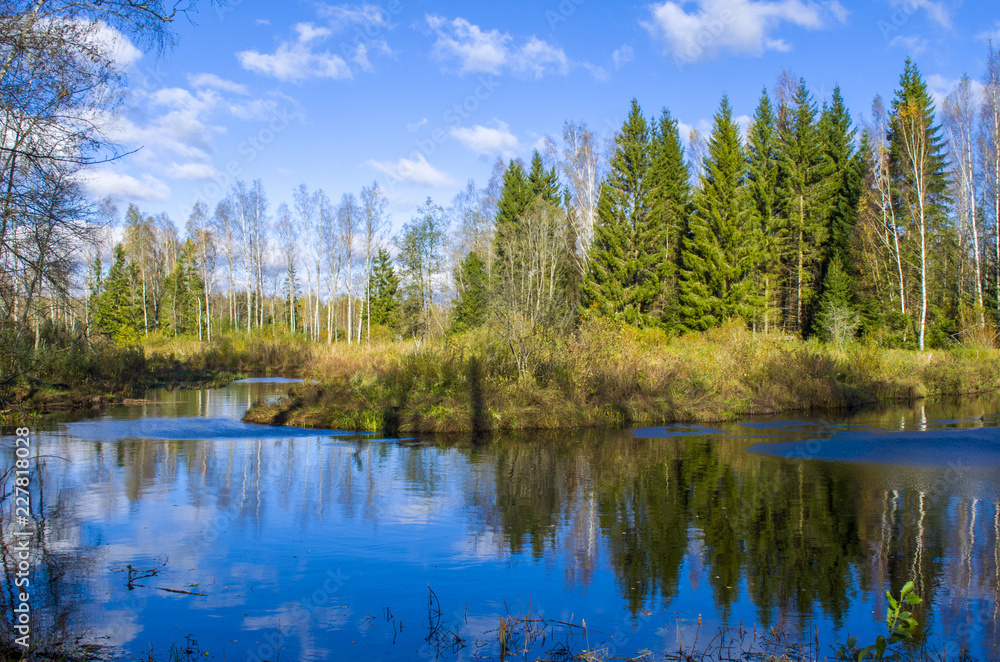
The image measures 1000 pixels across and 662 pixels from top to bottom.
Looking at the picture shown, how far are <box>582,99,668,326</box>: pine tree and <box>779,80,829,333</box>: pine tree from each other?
30.5 feet

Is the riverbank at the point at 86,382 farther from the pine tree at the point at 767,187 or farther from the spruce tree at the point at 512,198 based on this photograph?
the pine tree at the point at 767,187

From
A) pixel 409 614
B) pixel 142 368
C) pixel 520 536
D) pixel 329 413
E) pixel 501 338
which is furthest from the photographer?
pixel 142 368

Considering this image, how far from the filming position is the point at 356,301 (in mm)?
77312

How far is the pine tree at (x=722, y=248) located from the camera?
4138 centimetres

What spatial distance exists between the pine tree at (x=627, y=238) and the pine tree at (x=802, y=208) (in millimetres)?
9305

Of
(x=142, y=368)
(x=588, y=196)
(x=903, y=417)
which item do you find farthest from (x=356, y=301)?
(x=903, y=417)

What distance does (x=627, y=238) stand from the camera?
42781 millimetres

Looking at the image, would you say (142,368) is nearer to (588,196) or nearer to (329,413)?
(329,413)

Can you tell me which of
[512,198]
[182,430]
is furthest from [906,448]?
[512,198]

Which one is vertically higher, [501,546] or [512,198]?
[512,198]

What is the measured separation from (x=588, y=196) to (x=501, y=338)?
1022 inches

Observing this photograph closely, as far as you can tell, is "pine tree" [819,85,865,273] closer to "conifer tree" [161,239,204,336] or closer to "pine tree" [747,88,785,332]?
"pine tree" [747,88,785,332]

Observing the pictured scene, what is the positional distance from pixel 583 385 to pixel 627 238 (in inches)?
894

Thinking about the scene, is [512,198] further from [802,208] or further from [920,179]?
[920,179]
